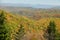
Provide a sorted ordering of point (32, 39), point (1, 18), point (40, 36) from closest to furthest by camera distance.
Answer: point (1, 18) → point (32, 39) → point (40, 36)

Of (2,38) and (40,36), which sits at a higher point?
(2,38)

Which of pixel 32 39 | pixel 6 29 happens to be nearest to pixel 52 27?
pixel 32 39

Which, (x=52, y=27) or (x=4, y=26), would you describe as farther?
(x=52, y=27)

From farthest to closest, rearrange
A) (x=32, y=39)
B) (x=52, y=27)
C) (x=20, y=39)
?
(x=32, y=39) < (x=52, y=27) < (x=20, y=39)

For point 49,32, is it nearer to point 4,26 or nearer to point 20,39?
point 20,39

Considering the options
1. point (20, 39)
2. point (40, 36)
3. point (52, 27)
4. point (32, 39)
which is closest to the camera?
point (20, 39)

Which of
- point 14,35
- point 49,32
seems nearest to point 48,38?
point 49,32

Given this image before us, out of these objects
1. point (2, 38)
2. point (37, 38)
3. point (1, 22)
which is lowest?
point (37, 38)

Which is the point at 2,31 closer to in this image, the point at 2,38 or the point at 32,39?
the point at 2,38

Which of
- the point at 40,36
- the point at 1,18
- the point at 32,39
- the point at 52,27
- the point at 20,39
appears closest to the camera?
the point at 1,18
